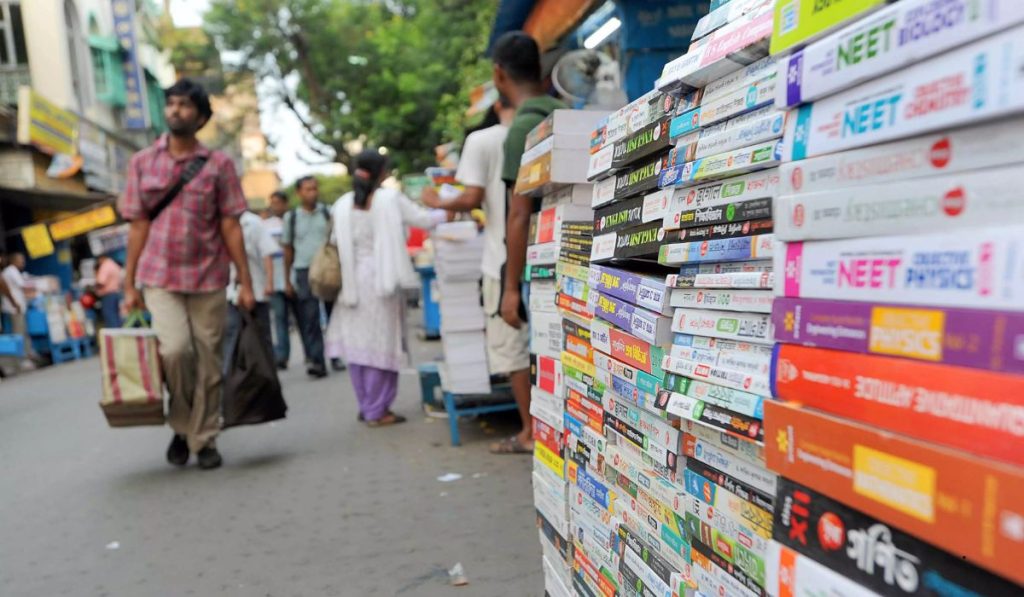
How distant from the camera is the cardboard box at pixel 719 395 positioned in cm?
123

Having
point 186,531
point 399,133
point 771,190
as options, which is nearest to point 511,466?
point 186,531

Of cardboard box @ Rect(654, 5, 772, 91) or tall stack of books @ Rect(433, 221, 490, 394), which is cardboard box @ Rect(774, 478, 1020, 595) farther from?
tall stack of books @ Rect(433, 221, 490, 394)

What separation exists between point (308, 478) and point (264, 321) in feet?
9.99

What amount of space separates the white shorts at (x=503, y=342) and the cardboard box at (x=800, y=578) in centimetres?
315

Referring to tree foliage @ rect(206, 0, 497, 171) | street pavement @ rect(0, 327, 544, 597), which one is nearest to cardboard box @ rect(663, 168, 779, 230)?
street pavement @ rect(0, 327, 544, 597)

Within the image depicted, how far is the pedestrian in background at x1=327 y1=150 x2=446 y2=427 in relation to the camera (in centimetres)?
538

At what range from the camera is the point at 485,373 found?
16.1ft

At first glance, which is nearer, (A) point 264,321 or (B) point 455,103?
(A) point 264,321

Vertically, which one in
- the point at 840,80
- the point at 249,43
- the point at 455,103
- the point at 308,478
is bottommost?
the point at 308,478

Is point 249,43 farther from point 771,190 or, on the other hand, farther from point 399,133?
point 771,190

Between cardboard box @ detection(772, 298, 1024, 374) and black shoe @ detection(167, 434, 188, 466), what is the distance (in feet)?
14.3

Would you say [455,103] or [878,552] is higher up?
[455,103]

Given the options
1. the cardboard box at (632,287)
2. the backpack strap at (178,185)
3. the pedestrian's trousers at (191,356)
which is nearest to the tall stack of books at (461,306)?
the pedestrian's trousers at (191,356)

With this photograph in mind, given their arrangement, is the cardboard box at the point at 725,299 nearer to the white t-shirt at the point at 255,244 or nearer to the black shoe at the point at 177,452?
the black shoe at the point at 177,452
